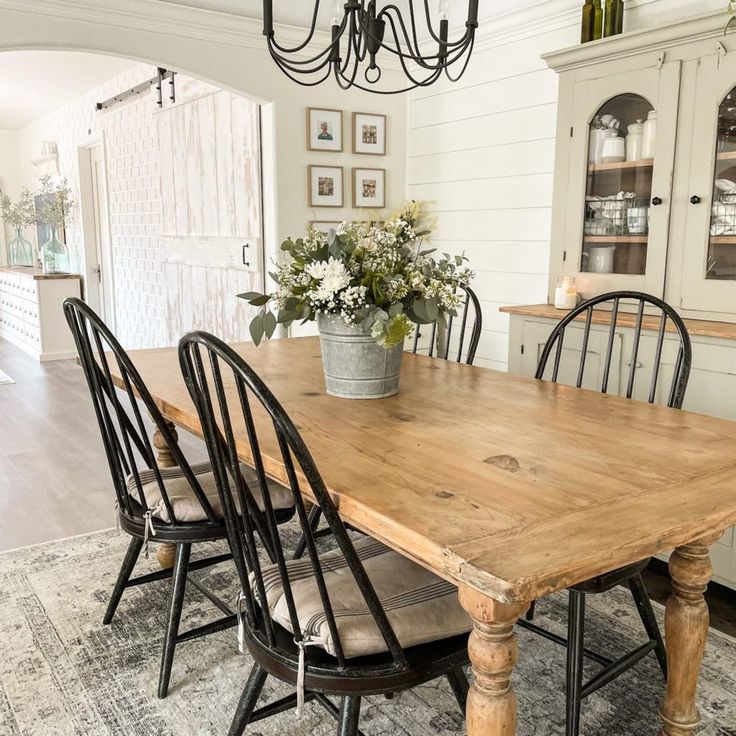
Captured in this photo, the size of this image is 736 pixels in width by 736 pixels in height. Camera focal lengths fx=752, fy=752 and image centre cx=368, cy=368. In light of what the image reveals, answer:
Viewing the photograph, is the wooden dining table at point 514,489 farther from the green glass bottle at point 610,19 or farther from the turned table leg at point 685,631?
the green glass bottle at point 610,19

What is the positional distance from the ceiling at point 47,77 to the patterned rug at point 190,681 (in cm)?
391

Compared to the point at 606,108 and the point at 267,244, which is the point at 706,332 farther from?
the point at 267,244

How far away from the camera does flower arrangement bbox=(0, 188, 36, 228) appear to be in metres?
8.55

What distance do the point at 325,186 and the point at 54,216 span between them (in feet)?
15.2

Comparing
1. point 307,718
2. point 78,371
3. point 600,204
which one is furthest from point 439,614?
point 78,371

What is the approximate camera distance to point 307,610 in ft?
4.57

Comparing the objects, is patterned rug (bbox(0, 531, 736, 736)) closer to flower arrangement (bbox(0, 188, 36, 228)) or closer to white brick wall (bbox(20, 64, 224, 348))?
white brick wall (bbox(20, 64, 224, 348))

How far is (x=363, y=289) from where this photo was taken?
183 centimetres

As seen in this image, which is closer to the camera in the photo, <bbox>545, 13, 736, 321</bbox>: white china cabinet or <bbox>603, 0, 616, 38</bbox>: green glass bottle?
<bbox>545, 13, 736, 321</bbox>: white china cabinet

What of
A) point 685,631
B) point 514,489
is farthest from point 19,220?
point 685,631

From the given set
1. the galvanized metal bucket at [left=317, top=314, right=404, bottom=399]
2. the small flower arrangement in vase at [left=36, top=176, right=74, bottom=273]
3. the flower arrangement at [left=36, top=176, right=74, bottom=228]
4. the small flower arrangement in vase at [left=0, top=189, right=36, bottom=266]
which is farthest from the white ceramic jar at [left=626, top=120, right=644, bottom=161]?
the small flower arrangement in vase at [left=0, top=189, right=36, bottom=266]

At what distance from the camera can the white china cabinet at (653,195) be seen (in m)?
2.62

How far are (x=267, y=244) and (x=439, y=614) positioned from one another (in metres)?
3.28

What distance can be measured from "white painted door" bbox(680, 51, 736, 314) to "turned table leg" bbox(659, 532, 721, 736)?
1441 mm
